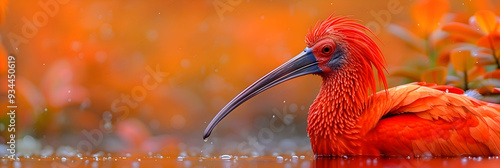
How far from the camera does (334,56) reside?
3631mm

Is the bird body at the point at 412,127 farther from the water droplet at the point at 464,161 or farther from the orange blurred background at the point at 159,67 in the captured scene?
the orange blurred background at the point at 159,67

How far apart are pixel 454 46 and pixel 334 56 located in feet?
4.44

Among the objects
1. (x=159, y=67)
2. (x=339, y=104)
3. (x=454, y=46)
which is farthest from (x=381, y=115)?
(x=159, y=67)

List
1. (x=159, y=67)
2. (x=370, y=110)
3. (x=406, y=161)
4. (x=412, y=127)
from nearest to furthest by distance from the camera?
(x=406, y=161)
(x=412, y=127)
(x=370, y=110)
(x=159, y=67)

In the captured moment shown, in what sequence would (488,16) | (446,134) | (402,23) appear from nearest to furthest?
(446,134) < (488,16) < (402,23)

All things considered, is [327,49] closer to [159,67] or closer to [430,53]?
[430,53]

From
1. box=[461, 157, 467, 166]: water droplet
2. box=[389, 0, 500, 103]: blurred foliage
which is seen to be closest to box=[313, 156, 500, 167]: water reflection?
box=[461, 157, 467, 166]: water droplet

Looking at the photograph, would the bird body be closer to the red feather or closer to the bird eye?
the red feather

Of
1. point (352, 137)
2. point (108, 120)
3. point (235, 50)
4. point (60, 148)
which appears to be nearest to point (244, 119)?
point (235, 50)

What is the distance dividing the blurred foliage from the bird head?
965mm

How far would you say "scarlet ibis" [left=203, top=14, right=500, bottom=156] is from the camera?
338 cm

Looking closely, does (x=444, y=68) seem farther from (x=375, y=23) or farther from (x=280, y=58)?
(x=280, y=58)

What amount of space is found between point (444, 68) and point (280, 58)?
1.14 metres

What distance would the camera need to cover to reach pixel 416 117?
3412 millimetres
